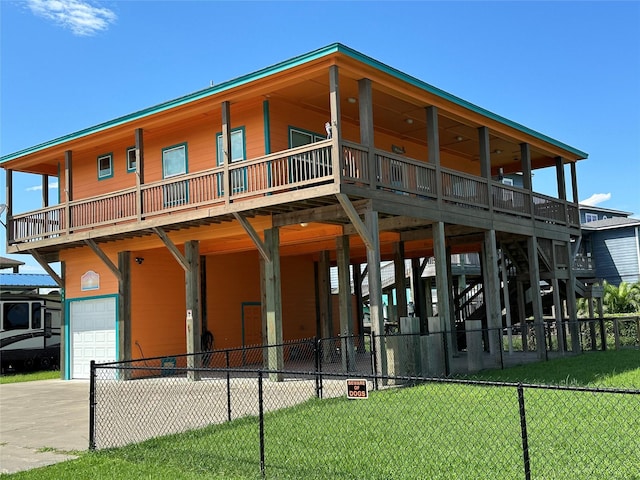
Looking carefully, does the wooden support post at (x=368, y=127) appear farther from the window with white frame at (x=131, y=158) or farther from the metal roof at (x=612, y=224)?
the metal roof at (x=612, y=224)

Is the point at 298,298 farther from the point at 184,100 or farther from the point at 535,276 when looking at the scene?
the point at 184,100

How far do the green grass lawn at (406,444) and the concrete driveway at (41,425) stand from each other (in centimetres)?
80

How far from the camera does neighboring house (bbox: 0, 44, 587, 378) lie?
14461 millimetres

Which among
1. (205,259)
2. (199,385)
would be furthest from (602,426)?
(205,259)

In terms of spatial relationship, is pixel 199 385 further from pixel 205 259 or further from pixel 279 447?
pixel 279 447

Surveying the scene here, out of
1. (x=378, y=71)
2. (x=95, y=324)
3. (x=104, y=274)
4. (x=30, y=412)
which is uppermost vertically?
(x=378, y=71)

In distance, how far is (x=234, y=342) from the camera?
22328 millimetres

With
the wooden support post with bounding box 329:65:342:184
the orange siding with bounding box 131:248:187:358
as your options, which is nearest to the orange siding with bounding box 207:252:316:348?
the orange siding with bounding box 131:248:187:358

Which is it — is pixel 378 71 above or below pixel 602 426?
above

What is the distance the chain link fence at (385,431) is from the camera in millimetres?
6426

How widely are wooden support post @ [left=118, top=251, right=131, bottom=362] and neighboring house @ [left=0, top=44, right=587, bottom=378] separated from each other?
0.04 m

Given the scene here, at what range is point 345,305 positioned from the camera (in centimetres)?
1770

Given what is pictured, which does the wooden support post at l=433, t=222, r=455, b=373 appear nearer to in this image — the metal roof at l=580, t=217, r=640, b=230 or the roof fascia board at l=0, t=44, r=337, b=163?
the roof fascia board at l=0, t=44, r=337, b=163

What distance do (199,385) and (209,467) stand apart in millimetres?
8661
